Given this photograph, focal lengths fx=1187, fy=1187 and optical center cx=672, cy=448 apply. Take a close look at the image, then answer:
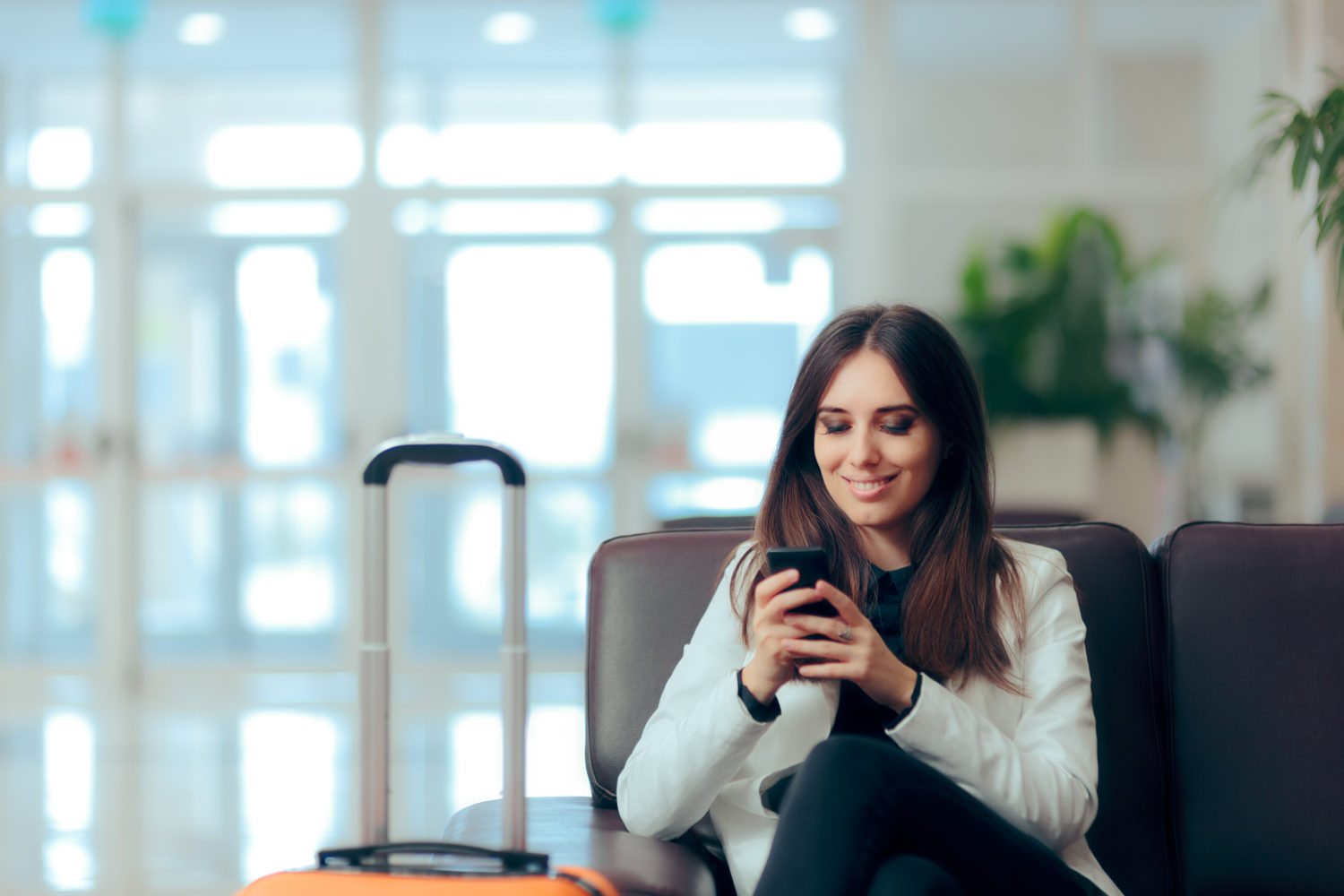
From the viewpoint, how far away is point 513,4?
598 centimetres

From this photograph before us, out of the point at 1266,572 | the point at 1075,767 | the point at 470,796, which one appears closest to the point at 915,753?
the point at 1075,767

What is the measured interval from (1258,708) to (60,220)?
608 cm

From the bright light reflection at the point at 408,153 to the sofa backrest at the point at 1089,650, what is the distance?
15.0 feet

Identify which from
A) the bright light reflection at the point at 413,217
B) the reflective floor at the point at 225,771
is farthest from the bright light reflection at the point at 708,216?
the reflective floor at the point at 225,771

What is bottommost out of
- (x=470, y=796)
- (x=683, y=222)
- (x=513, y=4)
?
(x=470, y=796)

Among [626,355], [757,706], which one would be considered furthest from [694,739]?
[626,355]

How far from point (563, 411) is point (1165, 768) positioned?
4573mm

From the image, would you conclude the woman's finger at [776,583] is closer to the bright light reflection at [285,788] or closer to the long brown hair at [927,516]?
the long brown hair at [927,516]

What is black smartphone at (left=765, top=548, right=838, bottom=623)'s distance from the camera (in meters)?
1.34

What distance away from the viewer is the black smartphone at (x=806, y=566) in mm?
1336

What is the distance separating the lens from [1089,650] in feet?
5.44

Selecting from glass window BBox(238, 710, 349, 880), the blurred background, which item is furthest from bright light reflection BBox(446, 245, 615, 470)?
glass window BBox(238, 710, 349, 880)

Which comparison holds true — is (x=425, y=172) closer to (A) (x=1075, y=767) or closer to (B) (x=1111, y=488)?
(B) (x=1111, y=488)

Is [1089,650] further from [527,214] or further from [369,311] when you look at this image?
[369,311]
